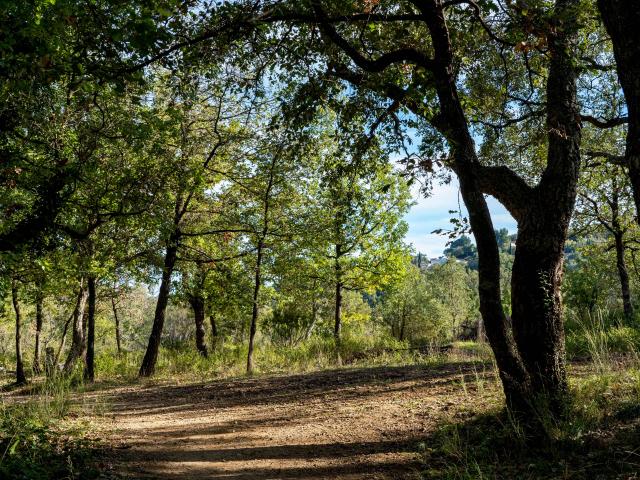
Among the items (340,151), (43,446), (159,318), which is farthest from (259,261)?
(43,446)

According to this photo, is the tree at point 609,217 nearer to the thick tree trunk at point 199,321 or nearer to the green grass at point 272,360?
the green grass at point 272,360

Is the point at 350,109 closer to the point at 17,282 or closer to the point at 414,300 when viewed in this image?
the point at 17,282

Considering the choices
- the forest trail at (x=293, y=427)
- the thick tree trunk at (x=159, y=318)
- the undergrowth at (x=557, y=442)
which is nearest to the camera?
the undergrowth at (x=557, y=442)

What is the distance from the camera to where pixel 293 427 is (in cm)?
604

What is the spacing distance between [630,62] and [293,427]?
5413 millimetres

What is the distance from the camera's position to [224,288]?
620 inches

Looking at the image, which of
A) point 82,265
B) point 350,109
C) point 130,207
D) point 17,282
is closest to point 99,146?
point 130,207

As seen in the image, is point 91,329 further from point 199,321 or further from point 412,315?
point 412,315

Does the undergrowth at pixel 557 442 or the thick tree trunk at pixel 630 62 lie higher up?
the thick tree trunk at pixel 630 62

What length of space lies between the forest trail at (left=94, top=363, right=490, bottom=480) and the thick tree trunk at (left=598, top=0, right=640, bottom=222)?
129 inches

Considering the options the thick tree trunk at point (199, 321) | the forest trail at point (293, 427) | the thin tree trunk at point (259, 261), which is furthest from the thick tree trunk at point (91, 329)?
the thick tree trunk at point (199, 321)

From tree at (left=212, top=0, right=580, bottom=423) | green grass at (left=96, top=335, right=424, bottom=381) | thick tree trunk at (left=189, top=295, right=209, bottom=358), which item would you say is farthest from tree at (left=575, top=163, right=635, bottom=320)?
thick tree trunk at (left=189, top=295, right=209, bottom=358)

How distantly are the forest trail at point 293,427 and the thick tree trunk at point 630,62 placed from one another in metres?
3.28

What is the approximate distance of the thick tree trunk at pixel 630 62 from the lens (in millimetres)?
2480
